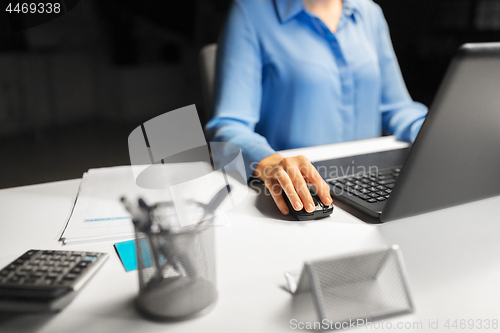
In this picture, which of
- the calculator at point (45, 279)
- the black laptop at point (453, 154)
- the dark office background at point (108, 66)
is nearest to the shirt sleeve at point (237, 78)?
the black laptop at point (453, 154)

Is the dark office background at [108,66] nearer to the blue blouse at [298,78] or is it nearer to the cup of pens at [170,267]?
the blue blouse at [298,78]

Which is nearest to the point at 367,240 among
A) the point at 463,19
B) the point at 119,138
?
the point at 119,138

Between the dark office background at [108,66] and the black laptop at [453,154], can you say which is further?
the dark office background at [108,66]

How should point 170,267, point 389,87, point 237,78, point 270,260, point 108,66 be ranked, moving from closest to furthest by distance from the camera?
point 170,267, point 270,260, point 237,78, point 389,87, point 108,66

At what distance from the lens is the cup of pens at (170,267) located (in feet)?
1.20

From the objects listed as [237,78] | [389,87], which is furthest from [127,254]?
[389,87]

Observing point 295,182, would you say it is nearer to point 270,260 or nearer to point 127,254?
point 270,260

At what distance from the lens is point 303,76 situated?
1.11 m

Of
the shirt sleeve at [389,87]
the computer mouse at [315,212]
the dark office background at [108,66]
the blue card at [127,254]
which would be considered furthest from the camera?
the dark office background at [108,66]

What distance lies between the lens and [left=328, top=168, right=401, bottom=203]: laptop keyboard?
0.65m

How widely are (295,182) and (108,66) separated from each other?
1.73 metres

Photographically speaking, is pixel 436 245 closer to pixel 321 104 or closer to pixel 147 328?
pixel 147 328

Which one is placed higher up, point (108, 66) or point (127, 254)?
point (108, 66)

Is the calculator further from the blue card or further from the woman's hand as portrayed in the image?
the woman's hand
